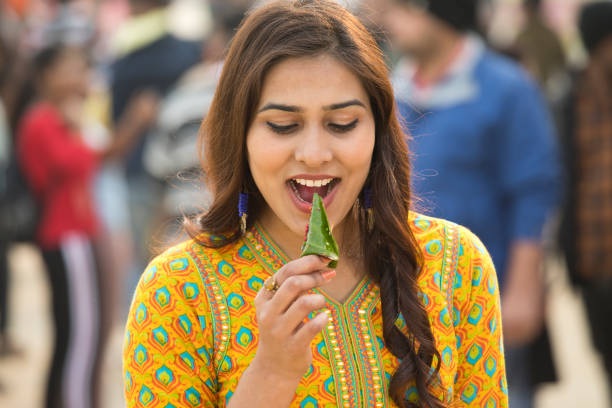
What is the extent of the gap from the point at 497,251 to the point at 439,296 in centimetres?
234

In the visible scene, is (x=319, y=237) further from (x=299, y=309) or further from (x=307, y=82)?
(x=307, y=82)

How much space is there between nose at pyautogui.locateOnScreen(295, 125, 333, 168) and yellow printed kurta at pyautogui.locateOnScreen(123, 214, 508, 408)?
297 mm

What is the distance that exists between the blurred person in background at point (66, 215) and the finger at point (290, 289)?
3.70 meters

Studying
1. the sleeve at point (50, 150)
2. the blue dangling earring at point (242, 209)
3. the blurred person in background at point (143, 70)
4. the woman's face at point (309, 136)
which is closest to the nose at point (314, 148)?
the woman's face at point (309, 136)

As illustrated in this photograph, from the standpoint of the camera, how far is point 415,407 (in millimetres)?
2156

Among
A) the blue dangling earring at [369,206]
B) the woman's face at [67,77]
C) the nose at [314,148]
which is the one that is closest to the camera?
the nose at [314,148]

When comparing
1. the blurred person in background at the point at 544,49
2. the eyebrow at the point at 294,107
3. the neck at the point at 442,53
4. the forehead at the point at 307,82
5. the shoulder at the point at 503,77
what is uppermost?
the blurred person in background at the point at 544,49

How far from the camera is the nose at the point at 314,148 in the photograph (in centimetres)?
208

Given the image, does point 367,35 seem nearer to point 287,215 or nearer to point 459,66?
point 287,215

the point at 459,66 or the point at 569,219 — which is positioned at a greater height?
the point at 459,66

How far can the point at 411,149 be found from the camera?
13.3ft

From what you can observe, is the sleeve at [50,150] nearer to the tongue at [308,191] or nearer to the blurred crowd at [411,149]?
the blurred crowd at [411,149]

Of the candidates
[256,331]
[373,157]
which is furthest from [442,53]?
[256,331]

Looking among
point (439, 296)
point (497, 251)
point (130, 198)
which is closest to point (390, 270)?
point (439, 296)
